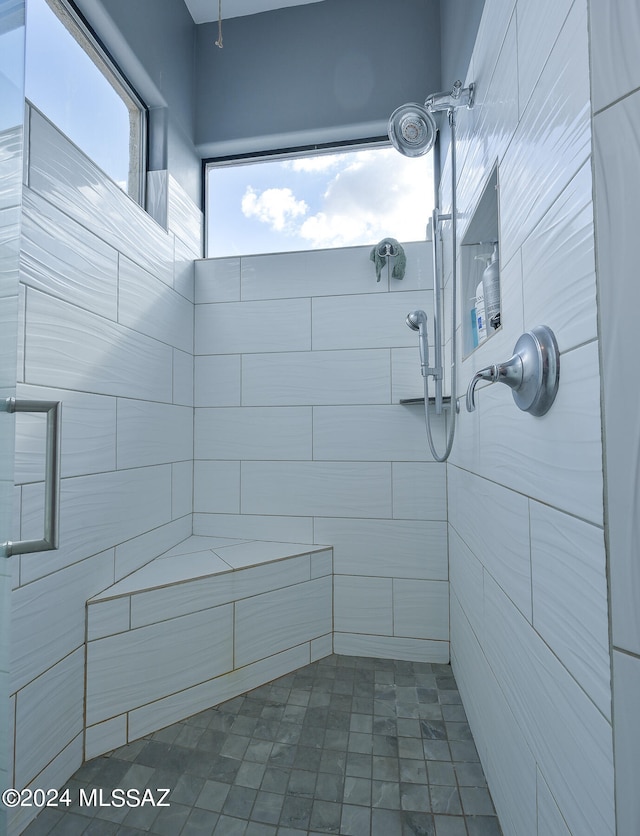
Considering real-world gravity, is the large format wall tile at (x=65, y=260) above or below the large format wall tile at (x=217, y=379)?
above

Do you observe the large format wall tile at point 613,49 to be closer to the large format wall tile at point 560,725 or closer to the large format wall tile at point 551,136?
the large format wall tile at point 551,136

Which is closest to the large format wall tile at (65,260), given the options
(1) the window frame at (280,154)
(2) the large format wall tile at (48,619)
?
(2) the large format wall tile at (48,619)

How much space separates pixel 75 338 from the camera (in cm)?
121

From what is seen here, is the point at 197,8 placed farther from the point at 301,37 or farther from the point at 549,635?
the point at 549,635

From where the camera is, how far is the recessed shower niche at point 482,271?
1053 millimetres

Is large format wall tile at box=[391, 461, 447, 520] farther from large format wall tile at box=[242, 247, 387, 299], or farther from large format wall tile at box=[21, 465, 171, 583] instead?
large format wall tile at box=[21, 465, 171, 583]

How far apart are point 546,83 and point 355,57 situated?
1.83m

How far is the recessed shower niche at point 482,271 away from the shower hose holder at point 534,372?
313 mm

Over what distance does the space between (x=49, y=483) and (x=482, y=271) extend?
4.20ft

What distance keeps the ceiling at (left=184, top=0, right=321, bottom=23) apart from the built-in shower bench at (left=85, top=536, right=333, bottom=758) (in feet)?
8.38

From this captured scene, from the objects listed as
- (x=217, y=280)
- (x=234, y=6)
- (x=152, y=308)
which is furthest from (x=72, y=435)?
(x=234, y=6)

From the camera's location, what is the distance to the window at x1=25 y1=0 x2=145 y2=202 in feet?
4.12

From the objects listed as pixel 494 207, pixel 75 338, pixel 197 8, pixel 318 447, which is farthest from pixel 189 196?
pixel 494 207

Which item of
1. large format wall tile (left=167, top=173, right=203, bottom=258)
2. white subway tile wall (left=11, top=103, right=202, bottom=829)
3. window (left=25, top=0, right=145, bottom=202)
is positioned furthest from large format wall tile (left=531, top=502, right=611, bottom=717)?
large format wall tile (left=167, top=173, right=203, bottom=258)
